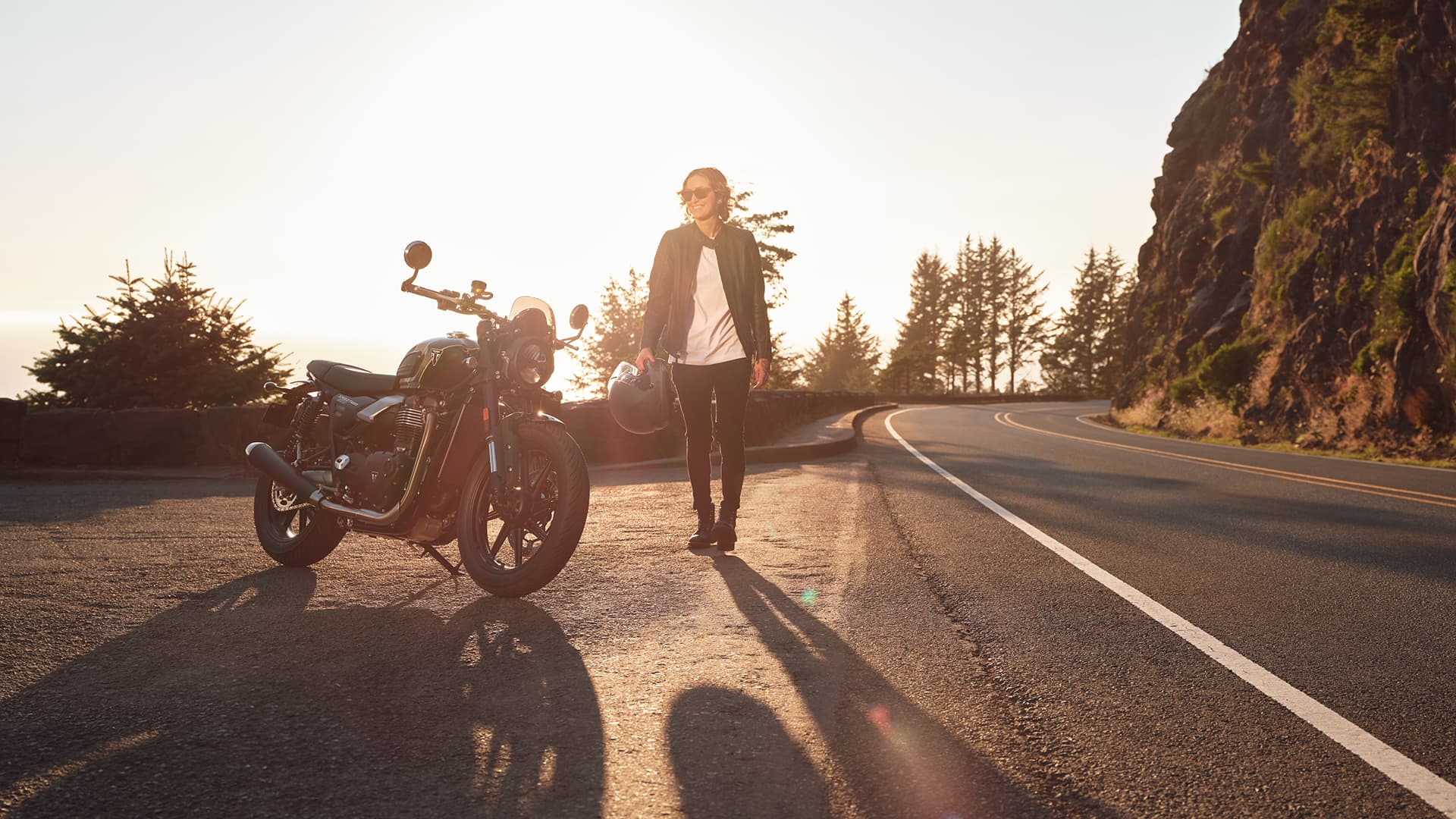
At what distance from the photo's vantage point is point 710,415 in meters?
5.73

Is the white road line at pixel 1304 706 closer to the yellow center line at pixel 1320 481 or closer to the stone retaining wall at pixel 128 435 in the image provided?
the yellow center line at pixel 1320 481

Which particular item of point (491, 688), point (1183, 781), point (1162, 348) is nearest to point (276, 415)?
point (491, 688)

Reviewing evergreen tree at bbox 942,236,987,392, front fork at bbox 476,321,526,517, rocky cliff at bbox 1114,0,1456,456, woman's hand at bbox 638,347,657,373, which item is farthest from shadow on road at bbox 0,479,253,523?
evergreen tree at bbox 942,236,987,392

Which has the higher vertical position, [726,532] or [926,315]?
[926,315]

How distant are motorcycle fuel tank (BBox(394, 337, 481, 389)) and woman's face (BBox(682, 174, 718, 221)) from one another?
156cm

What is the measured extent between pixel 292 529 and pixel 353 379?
94cm

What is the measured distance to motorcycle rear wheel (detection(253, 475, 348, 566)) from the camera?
5062 mm

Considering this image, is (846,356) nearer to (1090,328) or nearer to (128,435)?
(1090,328)

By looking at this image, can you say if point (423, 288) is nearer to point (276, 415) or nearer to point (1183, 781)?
point (276, 415)

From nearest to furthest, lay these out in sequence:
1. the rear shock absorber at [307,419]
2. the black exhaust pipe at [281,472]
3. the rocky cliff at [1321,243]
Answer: the black exhaust pipe at [281,472] → the rear shock absorber at [307,419] → the rocky cliff at [1321,243]

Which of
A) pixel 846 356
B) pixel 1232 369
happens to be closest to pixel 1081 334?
pixel 846 356

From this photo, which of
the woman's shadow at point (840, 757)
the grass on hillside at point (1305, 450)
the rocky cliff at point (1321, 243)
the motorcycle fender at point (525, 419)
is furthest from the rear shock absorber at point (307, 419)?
the rocky cliff at point (1321, 243)

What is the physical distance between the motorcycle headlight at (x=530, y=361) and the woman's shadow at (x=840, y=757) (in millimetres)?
1907

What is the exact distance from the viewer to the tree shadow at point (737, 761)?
222cm
